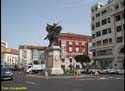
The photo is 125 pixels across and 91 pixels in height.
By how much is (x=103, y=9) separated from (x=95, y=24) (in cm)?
582

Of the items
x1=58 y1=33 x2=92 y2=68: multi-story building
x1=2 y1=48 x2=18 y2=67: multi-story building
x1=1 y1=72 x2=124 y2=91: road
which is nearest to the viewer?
x1=1 y1=72 x2=124 y2=91: road

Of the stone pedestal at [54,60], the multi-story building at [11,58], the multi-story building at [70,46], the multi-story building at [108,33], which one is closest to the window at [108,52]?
the multi-story building at [108,33]

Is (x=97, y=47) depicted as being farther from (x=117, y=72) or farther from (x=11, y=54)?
(x=11, y=54)

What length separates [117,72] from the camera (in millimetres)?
55906

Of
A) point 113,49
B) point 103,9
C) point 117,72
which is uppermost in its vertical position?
point 103,9

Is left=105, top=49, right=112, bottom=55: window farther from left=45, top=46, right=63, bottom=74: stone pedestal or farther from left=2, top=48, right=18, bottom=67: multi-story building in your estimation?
left=2, top=48, right=18, bottom=67: multi-story building

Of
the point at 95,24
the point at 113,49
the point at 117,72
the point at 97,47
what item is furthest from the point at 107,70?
the point at 95,24

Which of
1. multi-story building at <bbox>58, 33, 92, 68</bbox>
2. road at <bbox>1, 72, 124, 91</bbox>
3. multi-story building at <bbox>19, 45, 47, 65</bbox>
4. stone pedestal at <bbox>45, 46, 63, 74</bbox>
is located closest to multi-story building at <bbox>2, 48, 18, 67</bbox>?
multi-story building at <bbox>19, 45, 47, 65</bbox>

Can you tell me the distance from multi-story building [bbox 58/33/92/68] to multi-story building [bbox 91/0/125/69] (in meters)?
29.9

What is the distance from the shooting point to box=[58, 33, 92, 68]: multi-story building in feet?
353

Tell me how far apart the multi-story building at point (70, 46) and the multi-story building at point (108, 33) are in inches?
1177

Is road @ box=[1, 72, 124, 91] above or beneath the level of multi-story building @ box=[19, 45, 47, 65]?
beneath

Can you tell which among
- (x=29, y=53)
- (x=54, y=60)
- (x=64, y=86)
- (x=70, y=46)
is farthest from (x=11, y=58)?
(x=64, y=86)

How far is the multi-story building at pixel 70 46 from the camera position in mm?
107500
